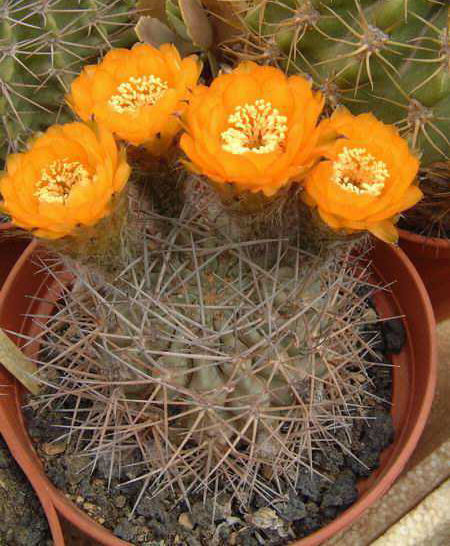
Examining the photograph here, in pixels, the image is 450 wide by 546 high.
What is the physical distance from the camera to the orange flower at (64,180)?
0.58 m

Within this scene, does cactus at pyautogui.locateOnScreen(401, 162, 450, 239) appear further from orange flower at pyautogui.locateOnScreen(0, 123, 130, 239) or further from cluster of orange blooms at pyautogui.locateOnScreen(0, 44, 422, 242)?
orange flower at pyautogui.locateOnScreen(0, 123, 130, 239)

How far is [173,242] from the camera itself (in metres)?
0.77

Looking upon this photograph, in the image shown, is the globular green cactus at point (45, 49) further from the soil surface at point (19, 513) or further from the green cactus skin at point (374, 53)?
the soil surface at point (19, 513)

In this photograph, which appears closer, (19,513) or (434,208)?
(19,513)

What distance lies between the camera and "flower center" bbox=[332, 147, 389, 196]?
24.7 inches

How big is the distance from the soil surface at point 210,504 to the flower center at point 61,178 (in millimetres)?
421

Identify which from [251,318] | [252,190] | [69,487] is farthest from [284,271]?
[69,487]

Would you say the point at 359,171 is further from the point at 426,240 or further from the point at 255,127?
the point at 426,240

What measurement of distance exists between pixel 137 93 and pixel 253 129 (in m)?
0.14

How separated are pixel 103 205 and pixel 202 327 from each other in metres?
0.19

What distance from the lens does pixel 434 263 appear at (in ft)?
4.00

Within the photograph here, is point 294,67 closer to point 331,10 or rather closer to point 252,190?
point 331,10

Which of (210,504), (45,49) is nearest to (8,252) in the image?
(45,49)

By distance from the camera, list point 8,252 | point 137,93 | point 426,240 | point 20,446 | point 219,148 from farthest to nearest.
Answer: point 8,252
point 426,240
point 20,446
point 137,93
point 219,148
